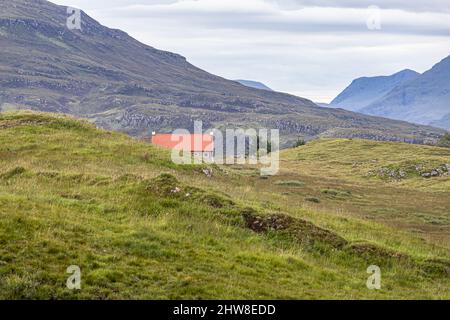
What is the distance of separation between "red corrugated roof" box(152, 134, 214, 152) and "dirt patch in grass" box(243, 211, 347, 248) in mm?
60185

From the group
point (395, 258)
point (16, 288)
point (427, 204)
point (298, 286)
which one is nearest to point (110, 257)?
point (16, 288)

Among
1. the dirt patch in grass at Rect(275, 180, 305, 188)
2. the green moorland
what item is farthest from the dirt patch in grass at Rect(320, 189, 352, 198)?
the green moorland

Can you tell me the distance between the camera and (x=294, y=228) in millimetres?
24953

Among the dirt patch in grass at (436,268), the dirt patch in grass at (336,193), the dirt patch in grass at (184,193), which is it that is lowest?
the dirt patch in grass at (336,193)

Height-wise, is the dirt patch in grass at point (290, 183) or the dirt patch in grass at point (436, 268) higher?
the dirt patch in grass at point (436, 268)

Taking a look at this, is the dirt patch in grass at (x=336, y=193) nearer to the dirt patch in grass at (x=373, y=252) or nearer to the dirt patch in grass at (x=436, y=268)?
the dirt patch in grass at (x=373, y=252)

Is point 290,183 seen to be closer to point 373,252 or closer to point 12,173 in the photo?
point 12,173

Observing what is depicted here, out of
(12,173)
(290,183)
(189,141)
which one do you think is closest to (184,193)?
(12,173)

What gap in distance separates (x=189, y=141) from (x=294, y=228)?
6724cm

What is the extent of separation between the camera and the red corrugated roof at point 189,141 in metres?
88.2

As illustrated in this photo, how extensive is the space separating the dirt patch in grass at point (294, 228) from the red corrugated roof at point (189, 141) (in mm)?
60185

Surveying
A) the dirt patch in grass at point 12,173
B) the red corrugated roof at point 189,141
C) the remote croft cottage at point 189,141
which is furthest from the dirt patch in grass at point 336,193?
the red corrugated roof at point 189,141

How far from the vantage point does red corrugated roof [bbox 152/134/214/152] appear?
8819 cm
